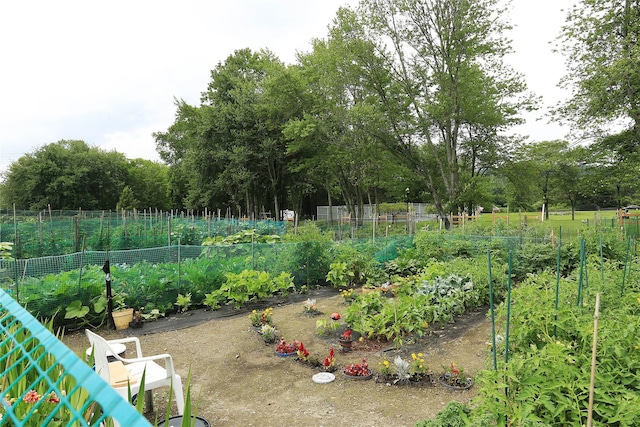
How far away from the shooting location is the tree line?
15.9 meters

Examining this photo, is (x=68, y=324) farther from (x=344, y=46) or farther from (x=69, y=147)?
(x=69, y=147)

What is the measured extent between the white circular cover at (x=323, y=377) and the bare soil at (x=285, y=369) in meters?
0.07

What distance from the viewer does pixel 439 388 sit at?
4.07 m

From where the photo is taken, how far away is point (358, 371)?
14.4ft

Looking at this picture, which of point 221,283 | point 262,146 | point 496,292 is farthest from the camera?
point 262,146

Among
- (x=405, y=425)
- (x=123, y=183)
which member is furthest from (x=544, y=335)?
(x=123, y=183)

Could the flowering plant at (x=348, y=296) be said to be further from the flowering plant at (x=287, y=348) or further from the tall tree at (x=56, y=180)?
the tall tree at (x=56, y=180)

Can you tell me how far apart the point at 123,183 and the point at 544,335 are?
46790 mm

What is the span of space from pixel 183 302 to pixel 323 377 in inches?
148

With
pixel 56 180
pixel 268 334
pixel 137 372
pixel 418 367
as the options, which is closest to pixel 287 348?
pixel 268 334

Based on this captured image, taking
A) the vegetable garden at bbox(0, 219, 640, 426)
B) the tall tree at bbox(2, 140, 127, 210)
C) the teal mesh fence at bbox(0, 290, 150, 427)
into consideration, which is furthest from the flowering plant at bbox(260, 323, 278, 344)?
the tall tree at bbox(2, 140, 127, 210)

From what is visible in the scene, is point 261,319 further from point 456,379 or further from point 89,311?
point 456,379

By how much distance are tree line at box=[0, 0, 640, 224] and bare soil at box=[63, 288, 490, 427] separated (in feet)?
46.6

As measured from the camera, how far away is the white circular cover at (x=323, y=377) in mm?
4320
